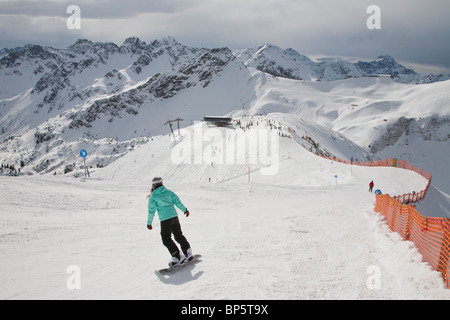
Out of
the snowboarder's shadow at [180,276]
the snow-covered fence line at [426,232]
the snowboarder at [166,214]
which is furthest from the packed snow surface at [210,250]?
the snowboarder at [166,214]

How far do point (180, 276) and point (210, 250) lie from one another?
1703mm

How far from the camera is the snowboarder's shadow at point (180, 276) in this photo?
6.04 m

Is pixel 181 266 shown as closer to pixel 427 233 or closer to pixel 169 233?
pixel 169 233

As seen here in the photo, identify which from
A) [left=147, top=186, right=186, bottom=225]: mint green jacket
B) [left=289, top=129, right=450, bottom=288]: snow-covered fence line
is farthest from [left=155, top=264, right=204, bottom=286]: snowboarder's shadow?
[left=289, top=129, right=450, bottom=288]: snow-covered fence line

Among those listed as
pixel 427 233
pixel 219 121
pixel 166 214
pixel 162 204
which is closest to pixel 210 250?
pixel 166 214

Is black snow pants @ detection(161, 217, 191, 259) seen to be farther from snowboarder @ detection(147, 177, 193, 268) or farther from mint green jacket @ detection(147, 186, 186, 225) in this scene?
mint green jacket @ detection(147, 186, 186, 225)

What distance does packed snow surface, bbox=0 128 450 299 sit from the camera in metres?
5.66

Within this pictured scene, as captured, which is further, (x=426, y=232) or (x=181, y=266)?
(x=426, y=232)

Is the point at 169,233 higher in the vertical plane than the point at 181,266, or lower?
higher

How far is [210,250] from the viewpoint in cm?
787

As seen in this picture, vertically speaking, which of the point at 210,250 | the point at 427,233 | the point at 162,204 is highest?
the point at 162,204
